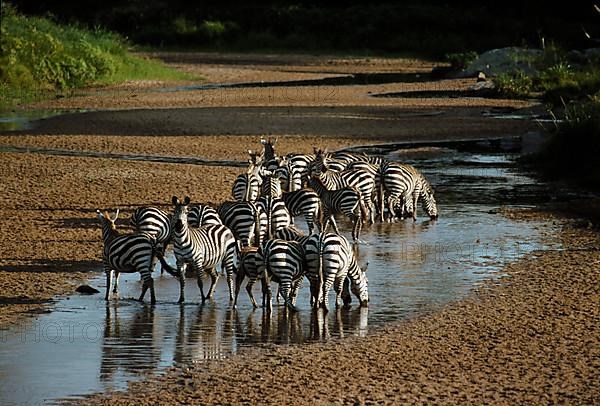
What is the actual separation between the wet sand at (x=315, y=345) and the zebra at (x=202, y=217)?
1.23 metres

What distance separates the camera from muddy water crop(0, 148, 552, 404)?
10398mm

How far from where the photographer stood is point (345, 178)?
1756cm

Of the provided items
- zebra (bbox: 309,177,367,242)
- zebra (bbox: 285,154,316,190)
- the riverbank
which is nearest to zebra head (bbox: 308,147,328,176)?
zebra (bbox: 285,154,316,190)

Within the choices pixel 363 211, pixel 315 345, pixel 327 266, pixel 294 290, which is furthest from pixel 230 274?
pixel 363 211

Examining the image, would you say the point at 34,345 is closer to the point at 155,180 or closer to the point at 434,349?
the point at 434,349

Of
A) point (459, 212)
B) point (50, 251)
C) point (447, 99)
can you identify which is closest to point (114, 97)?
point (447, 99)

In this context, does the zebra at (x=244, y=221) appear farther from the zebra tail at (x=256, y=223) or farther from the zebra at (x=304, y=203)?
the zebra at (x=304, y=203)

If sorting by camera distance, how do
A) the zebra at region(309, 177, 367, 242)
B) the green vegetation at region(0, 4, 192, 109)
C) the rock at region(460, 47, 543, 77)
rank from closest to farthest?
1. the zebra at region(309, 177, 367, 242)
2. the green vegetation at region(0, 4, 192, 109)
3. the rock at region(460, 47, 543, 77)

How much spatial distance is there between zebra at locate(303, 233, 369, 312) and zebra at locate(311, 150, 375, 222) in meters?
4.80

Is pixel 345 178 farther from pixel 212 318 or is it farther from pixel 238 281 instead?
pixel 212 318

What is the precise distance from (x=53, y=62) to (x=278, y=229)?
2718 centimetres

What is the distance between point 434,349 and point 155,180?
1037 centimetres

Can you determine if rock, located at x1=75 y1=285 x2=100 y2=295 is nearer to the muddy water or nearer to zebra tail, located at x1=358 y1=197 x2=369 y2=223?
the muddy water

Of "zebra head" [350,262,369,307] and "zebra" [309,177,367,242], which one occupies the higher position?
"zebra" [309,177,367,242]
